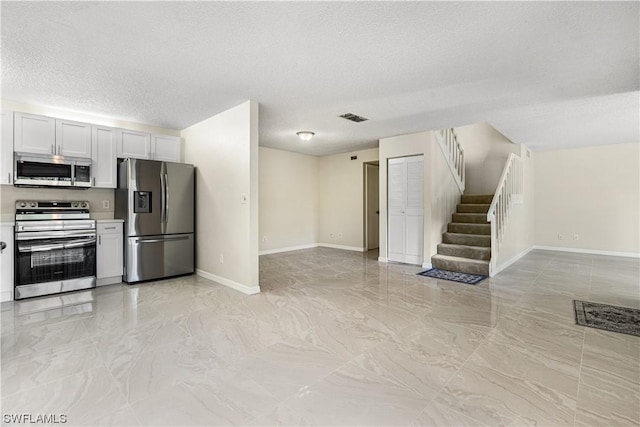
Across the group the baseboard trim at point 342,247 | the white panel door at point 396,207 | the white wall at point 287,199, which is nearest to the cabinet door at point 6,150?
the white wall at point 287,199

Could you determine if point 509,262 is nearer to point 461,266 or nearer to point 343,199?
point 461,266

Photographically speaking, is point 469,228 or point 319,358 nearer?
point 319,358

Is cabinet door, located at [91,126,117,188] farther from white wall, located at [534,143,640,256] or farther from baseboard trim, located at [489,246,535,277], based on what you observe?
white wall, located at [534,143,640,256]

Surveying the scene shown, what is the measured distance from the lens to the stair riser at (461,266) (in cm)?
474

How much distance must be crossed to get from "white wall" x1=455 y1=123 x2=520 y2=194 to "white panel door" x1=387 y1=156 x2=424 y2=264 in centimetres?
275

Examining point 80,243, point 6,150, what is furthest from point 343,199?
point 6,150

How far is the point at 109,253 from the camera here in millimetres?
4234

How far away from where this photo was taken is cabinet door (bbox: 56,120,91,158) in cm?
395

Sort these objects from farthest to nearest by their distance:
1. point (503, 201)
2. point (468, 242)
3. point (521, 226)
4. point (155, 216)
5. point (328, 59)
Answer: point (521, 226) → point (468, 242) → point (503, 201) → point (155, 216) → point (328, 59)

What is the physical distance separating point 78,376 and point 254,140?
113 inches

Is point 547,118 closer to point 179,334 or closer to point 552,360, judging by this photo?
point 552,360

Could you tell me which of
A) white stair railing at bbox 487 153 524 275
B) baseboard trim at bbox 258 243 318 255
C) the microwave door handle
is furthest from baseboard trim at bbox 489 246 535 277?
the microwave door handle

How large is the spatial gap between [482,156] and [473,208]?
241cm

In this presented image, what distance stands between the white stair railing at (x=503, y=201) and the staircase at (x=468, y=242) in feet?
0.63
